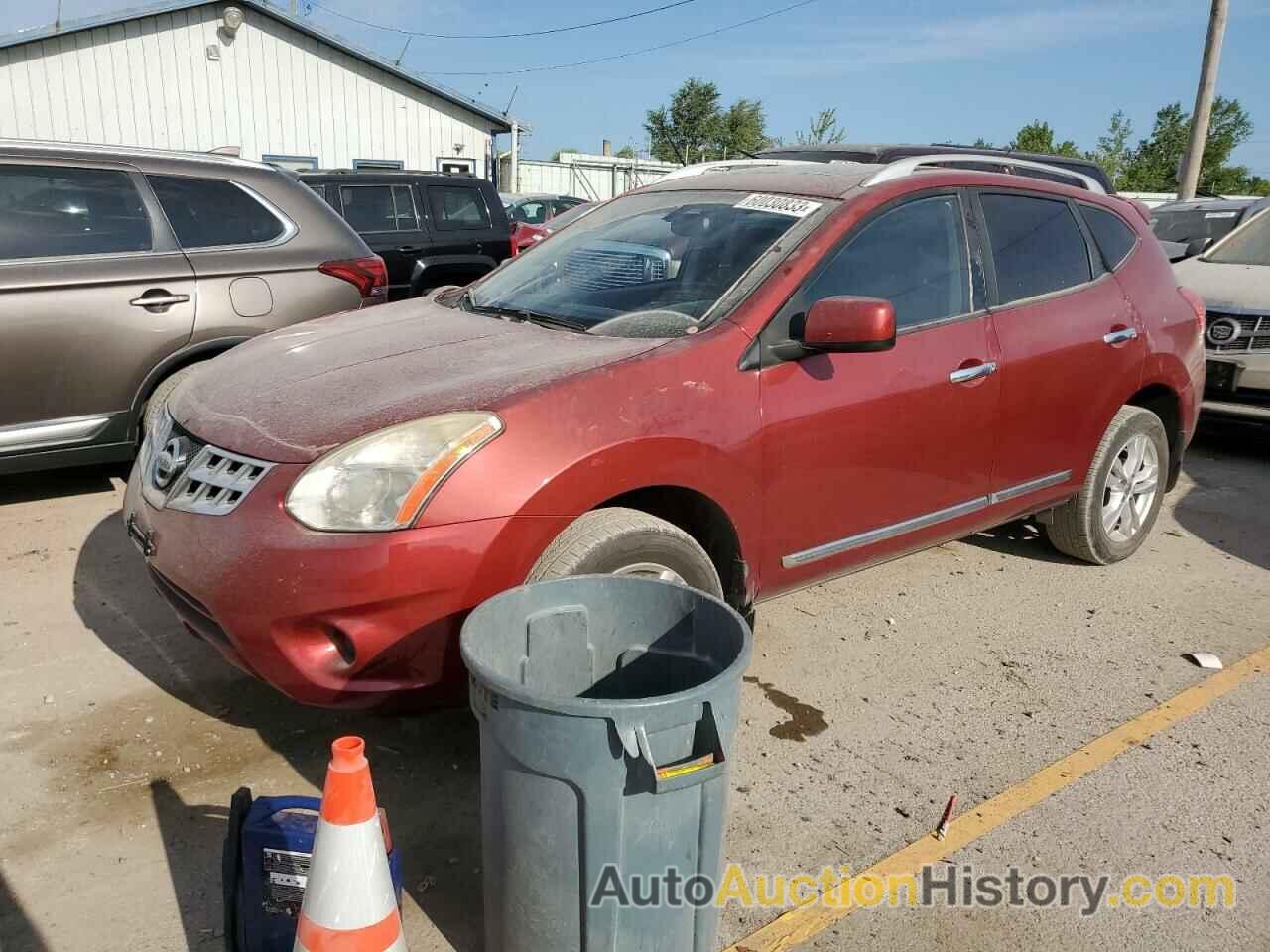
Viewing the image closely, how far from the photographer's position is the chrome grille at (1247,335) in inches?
265

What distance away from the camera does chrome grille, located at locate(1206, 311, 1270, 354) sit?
6.74m

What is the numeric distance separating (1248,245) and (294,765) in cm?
809

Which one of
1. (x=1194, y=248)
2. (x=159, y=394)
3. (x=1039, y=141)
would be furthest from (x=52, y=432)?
(x=1039, y=141)

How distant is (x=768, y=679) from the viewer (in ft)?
12.0

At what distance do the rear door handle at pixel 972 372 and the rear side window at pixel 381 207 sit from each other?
7.84 meters

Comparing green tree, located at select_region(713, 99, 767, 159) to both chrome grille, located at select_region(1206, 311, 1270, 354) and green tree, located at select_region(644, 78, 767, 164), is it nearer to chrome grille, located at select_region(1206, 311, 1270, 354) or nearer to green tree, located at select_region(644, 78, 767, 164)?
green tree, located at select_region(644, 78, 767, 164)

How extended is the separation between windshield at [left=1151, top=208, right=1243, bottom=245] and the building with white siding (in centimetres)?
1448

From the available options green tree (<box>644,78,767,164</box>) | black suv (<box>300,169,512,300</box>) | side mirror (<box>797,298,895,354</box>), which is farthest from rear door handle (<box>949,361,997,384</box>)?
green tree (<box>644,78,767,164</box>)

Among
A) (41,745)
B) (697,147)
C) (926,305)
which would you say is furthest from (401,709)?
(697,147)

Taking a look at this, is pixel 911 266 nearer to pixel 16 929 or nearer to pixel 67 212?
pixel 16 929

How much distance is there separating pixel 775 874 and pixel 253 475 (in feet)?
5.66

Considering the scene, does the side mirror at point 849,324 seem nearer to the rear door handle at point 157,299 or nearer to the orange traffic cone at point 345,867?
the orange traffic cone at point 345,867

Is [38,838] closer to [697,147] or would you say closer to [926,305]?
[926,305]

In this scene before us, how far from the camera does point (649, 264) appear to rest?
12.0 feet
